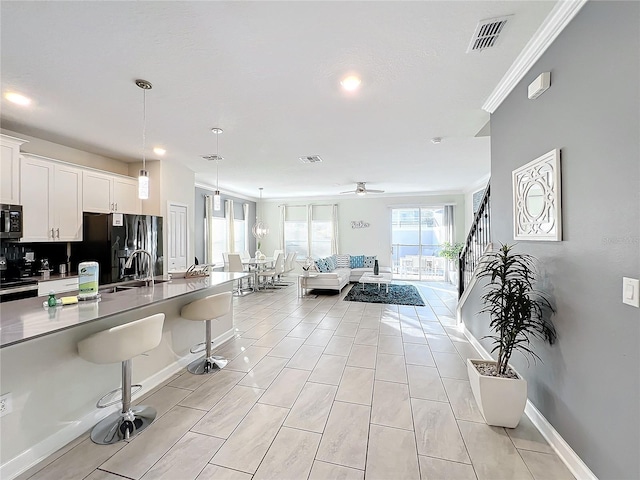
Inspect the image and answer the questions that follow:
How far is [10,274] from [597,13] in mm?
5795

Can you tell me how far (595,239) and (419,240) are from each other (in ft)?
25.4

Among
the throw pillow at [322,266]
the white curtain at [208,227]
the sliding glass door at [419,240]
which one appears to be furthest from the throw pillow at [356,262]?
the white curtain at [208,227]

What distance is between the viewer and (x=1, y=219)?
299 centimetres

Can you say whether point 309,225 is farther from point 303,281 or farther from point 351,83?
point 351,83

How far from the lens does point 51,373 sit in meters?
1.88

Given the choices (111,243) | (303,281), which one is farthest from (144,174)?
(303,281)

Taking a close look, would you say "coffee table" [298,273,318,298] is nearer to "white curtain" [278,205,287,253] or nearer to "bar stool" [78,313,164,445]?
"white curtain" [278,205,287,253]

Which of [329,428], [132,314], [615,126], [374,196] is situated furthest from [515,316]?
[374,196]

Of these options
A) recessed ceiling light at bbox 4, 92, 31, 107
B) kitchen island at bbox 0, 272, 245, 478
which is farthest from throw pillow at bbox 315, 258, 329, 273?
recessed ceiling light at bbox 4, 92, 31, 107

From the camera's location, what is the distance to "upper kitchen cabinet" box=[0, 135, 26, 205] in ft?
10.0

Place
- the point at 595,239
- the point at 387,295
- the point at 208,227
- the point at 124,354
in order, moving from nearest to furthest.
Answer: the point at 595,239 → the point at 124,354 → the point at 387,295 → the point at 208,227

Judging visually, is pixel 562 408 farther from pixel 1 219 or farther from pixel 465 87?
pixel 1 219

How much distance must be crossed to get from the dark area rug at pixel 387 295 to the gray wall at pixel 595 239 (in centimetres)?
397

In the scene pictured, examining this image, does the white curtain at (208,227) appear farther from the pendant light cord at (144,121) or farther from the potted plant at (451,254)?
the potted plant at (451,254)
